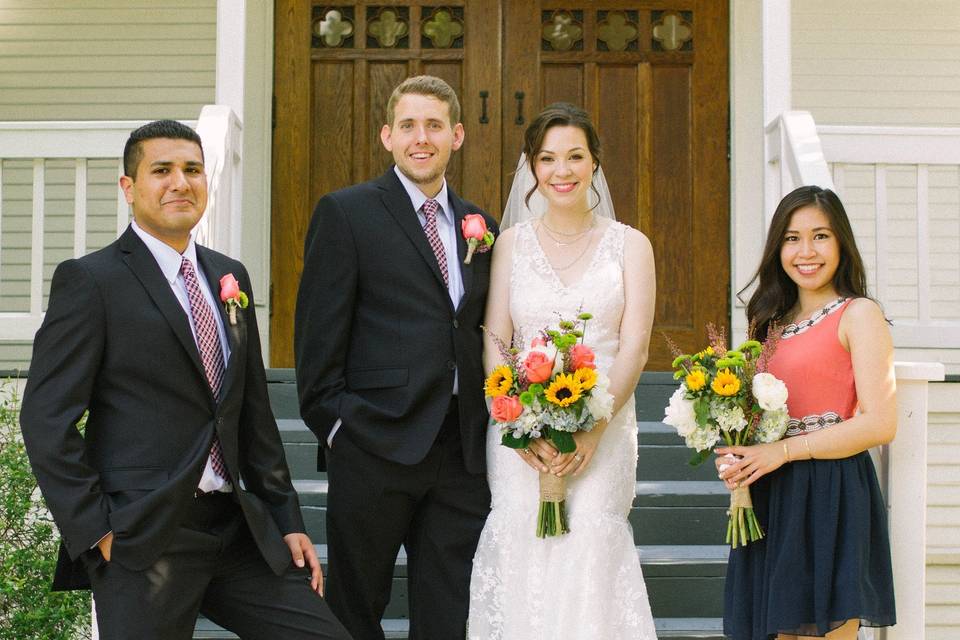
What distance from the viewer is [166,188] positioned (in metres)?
2.99

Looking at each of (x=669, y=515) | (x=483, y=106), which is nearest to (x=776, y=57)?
(x=483, y=106)

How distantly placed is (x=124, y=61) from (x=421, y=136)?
4392mm

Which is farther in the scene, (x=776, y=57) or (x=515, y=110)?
(x=515, y=110)

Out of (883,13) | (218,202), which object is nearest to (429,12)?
(218,202)

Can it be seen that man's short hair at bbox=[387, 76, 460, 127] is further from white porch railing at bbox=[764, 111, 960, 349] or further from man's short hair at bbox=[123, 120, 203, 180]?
white porch railing at bbox=[764, 111, 960, 349]

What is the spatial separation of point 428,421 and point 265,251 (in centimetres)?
370

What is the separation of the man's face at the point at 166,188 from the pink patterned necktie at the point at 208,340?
0.41ft

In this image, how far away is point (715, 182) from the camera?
7.00 meters

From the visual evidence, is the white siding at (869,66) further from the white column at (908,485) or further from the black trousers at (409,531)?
the black trousers at (409,531)

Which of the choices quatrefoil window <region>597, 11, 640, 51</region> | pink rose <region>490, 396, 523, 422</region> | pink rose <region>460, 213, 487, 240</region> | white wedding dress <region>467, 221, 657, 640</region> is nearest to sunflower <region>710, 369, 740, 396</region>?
white wedding dress <region>467, 221, 657, 640</region>

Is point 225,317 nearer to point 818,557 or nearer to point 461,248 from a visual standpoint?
point 461,248

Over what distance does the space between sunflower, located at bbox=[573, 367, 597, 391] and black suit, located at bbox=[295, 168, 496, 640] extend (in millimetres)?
474

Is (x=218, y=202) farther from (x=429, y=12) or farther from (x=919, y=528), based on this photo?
(x=919, y=528)

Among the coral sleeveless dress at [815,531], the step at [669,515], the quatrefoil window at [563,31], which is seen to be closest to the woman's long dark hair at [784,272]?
the coral sleeveless dress at [815,531]
